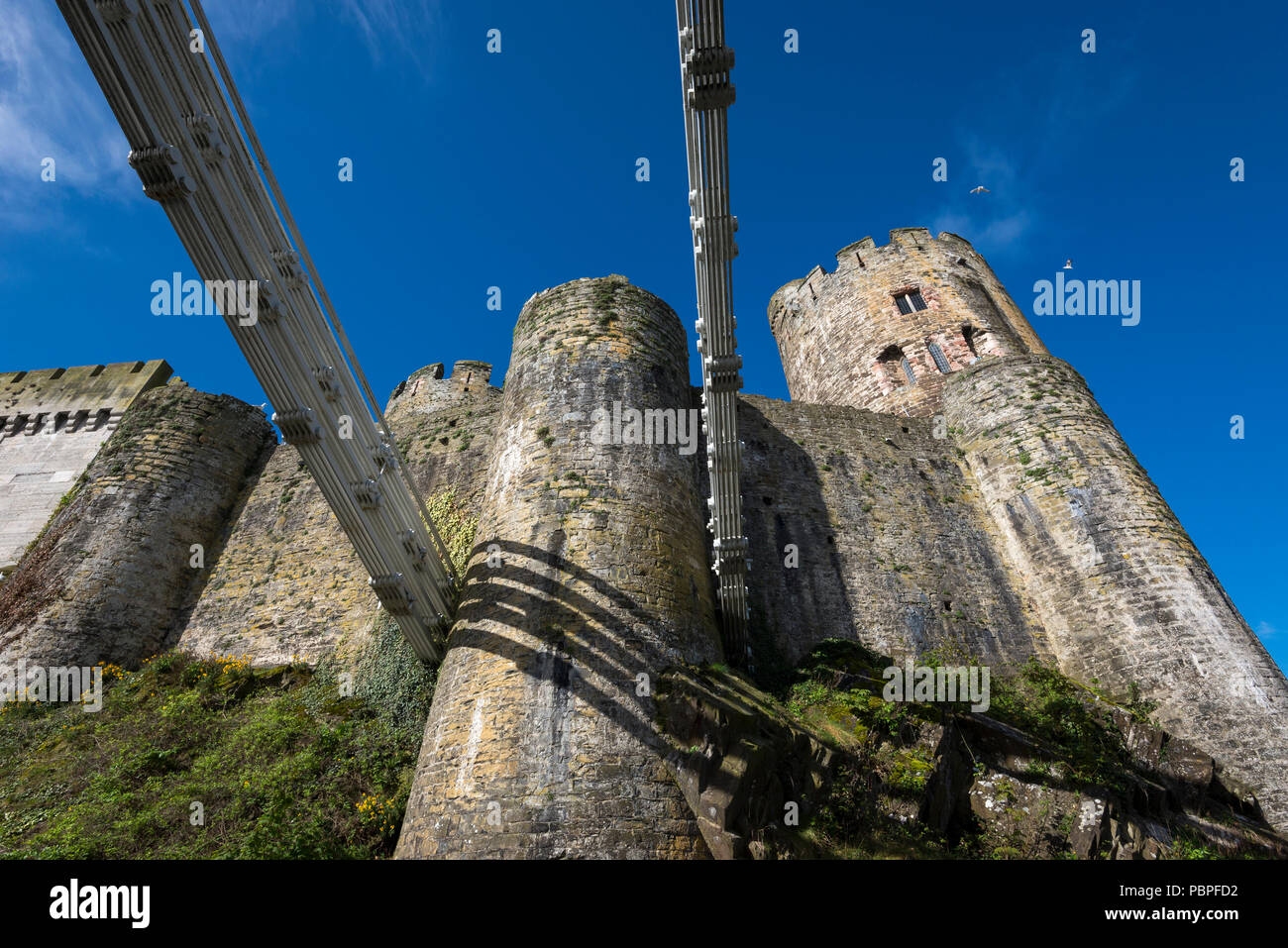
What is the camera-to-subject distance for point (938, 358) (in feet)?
64.9

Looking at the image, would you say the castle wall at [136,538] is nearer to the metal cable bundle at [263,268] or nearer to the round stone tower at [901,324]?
the metal cable bundle at [263,268]

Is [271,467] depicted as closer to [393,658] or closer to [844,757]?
[393,658]

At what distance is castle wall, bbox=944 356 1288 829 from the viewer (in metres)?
10.0

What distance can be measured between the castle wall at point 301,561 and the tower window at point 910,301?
13.5m

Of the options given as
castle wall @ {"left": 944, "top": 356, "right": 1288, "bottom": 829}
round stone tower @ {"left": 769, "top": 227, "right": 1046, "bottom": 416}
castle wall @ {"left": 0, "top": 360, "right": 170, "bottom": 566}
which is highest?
round stone tower @ {"left": 769, "top": 227, "right": 1046, "bottom": 416}

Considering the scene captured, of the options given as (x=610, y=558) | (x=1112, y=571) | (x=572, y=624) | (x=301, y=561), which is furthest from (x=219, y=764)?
(x=1112, y=571)

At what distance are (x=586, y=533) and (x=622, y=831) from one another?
3.41 metres

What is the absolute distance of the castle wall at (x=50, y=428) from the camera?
660 inches

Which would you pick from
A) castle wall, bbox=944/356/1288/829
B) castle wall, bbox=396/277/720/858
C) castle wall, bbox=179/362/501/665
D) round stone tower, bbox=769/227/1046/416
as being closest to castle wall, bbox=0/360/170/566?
castle wall, bbox=179/362/501/665

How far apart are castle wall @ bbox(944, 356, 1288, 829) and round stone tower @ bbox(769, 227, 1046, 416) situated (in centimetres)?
407

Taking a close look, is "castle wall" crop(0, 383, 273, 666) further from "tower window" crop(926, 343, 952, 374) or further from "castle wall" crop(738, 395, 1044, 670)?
"tower window" crop(926, 343, 952, 374)

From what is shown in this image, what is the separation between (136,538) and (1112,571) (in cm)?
1800

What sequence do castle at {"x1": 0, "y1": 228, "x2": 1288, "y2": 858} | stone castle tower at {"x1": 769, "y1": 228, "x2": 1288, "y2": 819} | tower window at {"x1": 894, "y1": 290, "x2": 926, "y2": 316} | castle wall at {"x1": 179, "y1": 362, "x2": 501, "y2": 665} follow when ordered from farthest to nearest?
tower window at {"x1": 894, "y1": 290, "x2": 926, "y2": 316}, castle wall at {"x1": 179, "y1": 362, "x2": 501, "y2": 665}, stone castle tower at {"x1": 769, "y1": 228, "x2": 1288, "y2": 819}, castle at {"x1": 0, "y1": 228, "x2": 1288, "y2": 858}

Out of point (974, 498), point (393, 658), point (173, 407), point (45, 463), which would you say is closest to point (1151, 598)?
point (974, 498)
